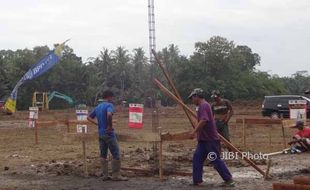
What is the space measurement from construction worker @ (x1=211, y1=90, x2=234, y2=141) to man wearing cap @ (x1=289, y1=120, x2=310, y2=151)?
2.72m

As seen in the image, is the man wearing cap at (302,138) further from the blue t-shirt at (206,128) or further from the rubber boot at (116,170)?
the rubber boot at (116,170)

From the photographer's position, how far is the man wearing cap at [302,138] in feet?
48.6

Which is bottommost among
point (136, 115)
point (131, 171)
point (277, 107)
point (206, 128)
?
point (131, 171)

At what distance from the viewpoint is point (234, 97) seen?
253ft

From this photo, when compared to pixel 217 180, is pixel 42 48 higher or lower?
higher

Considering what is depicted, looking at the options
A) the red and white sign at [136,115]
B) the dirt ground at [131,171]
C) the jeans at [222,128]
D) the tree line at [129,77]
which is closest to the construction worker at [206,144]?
the dirt ground at [131,171]

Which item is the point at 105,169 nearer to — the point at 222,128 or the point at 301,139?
the point at 222,128

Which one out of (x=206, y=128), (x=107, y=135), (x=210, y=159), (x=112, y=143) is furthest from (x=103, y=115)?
(x=210, y=159)

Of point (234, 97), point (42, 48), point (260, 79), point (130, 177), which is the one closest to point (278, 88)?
point (260, 79)

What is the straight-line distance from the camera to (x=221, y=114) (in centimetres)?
1306

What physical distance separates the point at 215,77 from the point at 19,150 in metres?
61.3

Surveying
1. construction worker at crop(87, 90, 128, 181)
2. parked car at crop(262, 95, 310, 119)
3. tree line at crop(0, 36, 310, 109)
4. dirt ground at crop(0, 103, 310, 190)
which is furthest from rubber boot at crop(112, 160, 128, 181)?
tree line at crop(0, 36, 310, 109)

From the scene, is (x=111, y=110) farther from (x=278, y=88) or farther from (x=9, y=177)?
(x=278, y=88)

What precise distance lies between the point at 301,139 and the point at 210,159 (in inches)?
235
